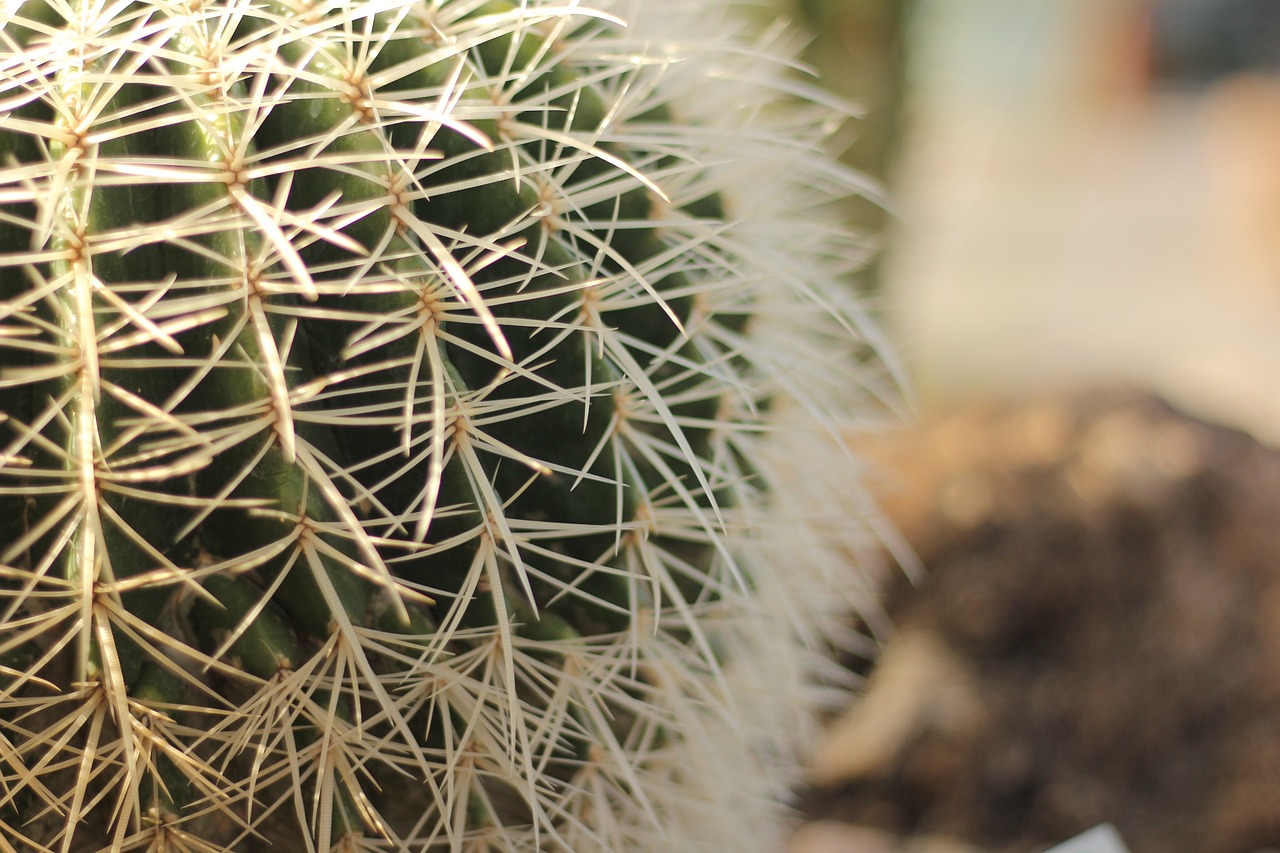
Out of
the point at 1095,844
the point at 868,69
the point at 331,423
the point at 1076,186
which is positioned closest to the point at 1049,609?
the point at 1095,844

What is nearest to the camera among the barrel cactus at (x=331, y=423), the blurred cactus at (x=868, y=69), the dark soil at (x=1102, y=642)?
the barrel cactus at (x=331, y=423)

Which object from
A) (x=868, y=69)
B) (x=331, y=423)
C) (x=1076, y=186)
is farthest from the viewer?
(x=1076, y=186)

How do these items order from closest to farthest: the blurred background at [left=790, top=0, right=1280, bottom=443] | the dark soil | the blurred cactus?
1. the dark soil
2. the blurred cactus
3. the blurred background at [left=790, top=0, right=1280, bottom=443]

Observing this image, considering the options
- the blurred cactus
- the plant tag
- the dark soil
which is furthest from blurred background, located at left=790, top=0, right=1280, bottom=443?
the plant tag

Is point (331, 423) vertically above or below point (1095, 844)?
above

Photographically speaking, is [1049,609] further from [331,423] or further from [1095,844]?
[331,423]

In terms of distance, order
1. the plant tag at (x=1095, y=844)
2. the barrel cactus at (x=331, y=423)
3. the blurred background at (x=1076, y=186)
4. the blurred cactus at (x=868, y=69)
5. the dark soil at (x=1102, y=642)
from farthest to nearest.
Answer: the blurred background at (x=1076, y=186)
the blurred cactus at (x=868, y=69)
the dark soil at (x=1102, y=642)
the plant tag at (x=1095, y=844)
the barrel cactus at (x=331, y=423)

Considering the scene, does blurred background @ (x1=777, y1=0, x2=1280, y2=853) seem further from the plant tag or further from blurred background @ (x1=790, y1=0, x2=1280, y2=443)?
the plant tag

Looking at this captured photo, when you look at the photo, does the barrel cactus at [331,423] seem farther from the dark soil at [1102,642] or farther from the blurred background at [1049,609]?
the dark soil at [1102,642]

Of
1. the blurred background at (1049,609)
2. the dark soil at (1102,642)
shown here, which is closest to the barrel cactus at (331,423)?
the blurred background at (1049,609)
